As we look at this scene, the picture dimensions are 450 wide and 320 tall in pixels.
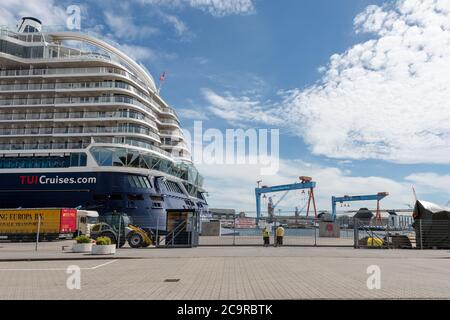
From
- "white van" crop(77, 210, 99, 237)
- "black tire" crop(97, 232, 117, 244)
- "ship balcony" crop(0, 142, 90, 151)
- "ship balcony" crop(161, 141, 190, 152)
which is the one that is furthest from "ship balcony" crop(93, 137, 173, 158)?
"black tire" crop(97, 232, 117, 244)

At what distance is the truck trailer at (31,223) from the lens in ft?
94.8

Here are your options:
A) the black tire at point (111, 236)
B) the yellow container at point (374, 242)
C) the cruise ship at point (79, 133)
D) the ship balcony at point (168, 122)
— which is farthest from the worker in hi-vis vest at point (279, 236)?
the ship balcony at point (168, 122)

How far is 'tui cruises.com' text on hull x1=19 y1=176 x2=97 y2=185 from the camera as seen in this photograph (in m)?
39.8

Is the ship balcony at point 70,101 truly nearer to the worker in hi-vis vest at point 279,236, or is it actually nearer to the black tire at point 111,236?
the black tire at point 111,236

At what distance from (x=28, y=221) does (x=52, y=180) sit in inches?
458

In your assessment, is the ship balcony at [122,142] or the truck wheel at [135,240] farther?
the ship balcony at [122,142]

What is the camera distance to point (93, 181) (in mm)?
39688

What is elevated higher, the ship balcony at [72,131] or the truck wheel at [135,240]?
the ship balcony at [72,131]

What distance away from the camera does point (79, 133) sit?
4491cm

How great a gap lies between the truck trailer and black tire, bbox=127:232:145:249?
9.55 m

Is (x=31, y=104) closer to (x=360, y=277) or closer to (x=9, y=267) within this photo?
(x=9, y=267)

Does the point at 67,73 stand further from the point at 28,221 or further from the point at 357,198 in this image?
the point at 357,198

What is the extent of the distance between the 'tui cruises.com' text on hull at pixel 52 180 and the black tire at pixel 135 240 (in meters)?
19.3

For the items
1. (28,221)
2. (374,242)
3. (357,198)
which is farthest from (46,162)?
(357,198)
